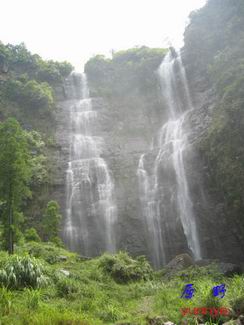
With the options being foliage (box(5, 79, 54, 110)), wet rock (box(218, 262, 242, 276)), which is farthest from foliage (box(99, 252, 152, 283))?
foliage (box(5, 79, 54, 110))

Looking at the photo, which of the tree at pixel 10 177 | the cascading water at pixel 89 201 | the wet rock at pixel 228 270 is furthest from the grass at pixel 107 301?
the cascading water at pixel 89 201

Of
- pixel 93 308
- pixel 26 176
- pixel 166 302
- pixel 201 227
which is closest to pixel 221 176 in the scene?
pixel 201 227

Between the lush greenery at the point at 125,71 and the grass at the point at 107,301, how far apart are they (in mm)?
33490

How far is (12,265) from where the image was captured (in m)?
10.1

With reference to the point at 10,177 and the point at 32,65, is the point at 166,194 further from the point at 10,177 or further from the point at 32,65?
the point at 32,65

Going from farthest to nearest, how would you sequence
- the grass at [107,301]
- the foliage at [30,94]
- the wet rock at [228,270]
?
the foliage at [30,94] < the wet rock at [228,270] < the grass at [107,301]

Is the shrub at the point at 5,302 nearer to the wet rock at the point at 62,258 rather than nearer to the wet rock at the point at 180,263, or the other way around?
the wet rock at the point at 62,258

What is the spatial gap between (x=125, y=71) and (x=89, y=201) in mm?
26835

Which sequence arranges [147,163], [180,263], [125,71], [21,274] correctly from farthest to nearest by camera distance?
1. [125,71]
2. [147,163]
3. [180,263]
4. [21,274]

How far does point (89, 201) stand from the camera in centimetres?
2886

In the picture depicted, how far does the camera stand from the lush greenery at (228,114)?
2180 cm

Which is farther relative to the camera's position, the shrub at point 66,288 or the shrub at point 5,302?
the shrub at point 66,288

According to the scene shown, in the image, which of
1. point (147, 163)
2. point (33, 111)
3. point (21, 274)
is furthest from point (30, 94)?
point (21, 274)

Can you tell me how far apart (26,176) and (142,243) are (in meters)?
11.0
